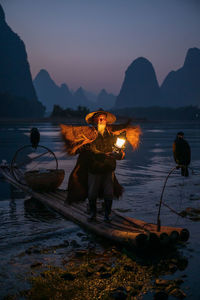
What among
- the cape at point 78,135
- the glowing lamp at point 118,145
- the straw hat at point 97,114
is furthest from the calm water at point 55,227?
the glowing lamp at point 118,145

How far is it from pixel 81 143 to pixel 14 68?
6534 inches

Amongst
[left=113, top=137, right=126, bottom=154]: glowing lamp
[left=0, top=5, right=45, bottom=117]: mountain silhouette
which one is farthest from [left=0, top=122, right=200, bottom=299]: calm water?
[left=0, top=5, right=45, bottom=117]: mountain silhouette

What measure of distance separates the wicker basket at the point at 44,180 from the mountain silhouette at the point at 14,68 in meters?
119

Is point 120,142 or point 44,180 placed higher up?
point 120,142

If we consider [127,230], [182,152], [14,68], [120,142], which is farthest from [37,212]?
[14,68]

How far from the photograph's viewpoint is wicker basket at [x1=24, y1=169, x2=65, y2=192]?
7430 mm

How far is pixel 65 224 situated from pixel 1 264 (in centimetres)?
188

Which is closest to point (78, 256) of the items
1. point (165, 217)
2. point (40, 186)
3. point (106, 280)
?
point (106, 280)

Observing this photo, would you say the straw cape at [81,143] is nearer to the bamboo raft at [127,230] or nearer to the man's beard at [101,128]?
the man's beard at [101,128]

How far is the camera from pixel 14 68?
158500 mm

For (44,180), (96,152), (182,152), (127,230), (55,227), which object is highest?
(96,152)

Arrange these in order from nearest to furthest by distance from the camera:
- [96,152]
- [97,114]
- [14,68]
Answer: [96,152] → [97,114] → [14,68]

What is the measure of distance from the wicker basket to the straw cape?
82.6 inches

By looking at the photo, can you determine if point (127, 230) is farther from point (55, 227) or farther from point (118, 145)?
point (55, 227)
